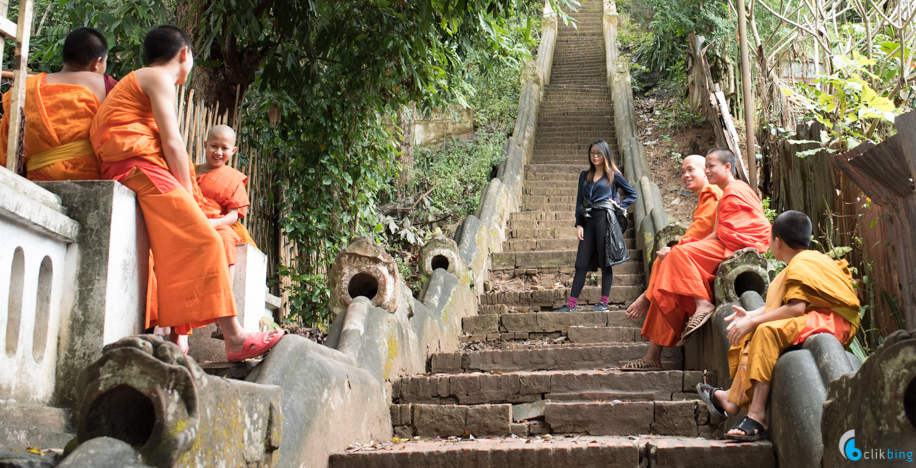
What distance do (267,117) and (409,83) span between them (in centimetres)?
130

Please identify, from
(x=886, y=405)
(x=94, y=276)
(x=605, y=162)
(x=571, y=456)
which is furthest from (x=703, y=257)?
(x=94, y=276)

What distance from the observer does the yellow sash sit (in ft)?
8.95

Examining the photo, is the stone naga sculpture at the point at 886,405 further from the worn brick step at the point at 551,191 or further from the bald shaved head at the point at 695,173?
the worn brick step at the point at 551,191

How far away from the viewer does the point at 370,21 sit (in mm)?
5539

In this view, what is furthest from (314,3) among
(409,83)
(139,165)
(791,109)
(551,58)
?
(551,58)

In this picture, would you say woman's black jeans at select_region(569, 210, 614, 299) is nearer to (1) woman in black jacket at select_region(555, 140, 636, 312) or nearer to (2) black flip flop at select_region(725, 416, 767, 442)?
(1) woman in black jacket at select_region(555, 140, 636, 312)

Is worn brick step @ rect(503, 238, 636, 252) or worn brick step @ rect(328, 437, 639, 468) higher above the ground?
worn brick step @ rect(503, 238, 636, 252)

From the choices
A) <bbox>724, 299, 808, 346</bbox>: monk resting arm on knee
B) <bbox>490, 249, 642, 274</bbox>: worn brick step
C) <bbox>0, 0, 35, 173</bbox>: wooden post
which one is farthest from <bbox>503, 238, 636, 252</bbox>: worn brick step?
<bbox>0, 0, 35, 173</bbox>: wooden post

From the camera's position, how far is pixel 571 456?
3.13 m

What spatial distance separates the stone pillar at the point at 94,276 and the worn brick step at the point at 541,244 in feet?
20.3

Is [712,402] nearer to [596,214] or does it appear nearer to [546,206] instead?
[596,214]

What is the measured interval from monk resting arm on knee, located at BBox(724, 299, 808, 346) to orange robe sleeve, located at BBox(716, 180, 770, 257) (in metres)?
0.99

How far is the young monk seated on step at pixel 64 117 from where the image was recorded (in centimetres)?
272

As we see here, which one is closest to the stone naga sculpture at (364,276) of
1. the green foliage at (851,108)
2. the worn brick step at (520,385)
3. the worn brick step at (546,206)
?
the worn brick step at (520,385)
